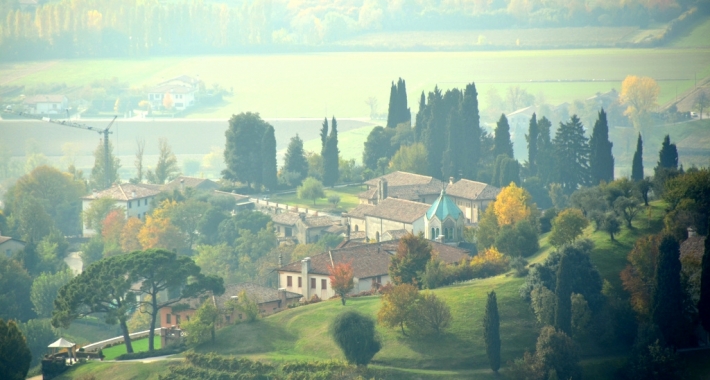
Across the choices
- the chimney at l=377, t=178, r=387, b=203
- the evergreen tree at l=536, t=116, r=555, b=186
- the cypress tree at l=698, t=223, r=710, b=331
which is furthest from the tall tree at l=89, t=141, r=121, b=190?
the cypress tree at l=698, t=223, r=710, b=331

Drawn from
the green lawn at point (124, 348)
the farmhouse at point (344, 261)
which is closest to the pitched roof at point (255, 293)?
the farmhouse at point (344, 261)

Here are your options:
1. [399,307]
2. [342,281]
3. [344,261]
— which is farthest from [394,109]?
[399,307]

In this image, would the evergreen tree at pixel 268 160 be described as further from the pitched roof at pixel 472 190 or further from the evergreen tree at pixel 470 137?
the pitched roof at pixel 472 190

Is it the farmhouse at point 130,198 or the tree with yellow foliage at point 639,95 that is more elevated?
the tree with yellow foliage at point 639,95

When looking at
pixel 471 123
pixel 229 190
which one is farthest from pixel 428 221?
pixel 229 190

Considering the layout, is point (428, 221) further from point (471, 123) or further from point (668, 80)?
point (668, 80)

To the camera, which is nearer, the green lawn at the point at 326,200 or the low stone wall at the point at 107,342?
the low stone wall at the point at 107,342

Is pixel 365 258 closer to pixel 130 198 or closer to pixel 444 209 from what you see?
pixel 444 209

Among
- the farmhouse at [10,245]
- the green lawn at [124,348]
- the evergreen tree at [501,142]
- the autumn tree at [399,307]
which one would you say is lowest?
the green lawn at [124,348]
